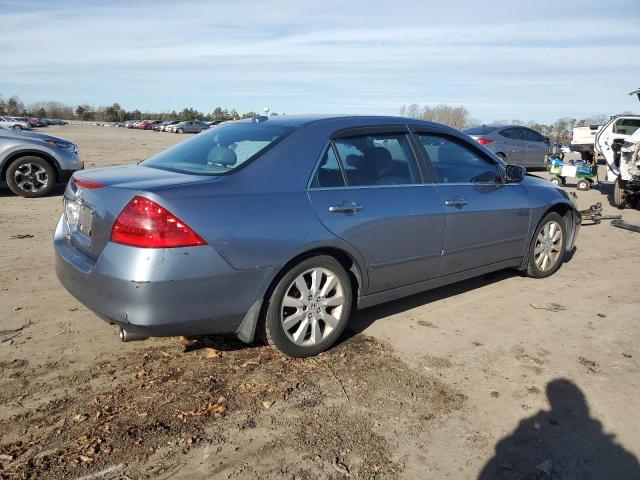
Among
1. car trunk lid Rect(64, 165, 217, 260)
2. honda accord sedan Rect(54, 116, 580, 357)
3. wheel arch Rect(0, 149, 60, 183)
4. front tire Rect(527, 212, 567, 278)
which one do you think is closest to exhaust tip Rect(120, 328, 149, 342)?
honda accord sedan Rect(54, 116, 580, 357)

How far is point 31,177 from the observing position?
32.9 feet

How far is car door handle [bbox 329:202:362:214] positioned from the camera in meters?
3.61

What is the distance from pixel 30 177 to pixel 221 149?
7.75 meters

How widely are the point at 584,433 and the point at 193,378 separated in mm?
2266

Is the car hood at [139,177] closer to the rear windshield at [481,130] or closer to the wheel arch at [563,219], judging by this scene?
the wheel arch at [563,219]

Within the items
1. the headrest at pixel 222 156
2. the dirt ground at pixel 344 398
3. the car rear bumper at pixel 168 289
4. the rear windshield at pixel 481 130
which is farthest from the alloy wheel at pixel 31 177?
the rear windshield at pixel 481 130

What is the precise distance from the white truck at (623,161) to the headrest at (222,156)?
29.8 feet

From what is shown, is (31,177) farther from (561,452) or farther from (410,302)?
(561,452)

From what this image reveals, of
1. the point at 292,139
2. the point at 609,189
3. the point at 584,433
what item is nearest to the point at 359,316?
the point at 292,139

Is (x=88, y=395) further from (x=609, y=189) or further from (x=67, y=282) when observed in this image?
(x=609, y=189)

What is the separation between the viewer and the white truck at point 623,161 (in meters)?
10.2

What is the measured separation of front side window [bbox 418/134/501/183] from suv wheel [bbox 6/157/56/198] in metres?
8.17

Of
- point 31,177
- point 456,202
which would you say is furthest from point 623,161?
point 31,177

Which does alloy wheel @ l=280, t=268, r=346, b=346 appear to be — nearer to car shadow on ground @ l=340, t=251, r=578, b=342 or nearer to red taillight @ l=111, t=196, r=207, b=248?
car shadow on ground @ l=340, t=251, r=578, b=342
